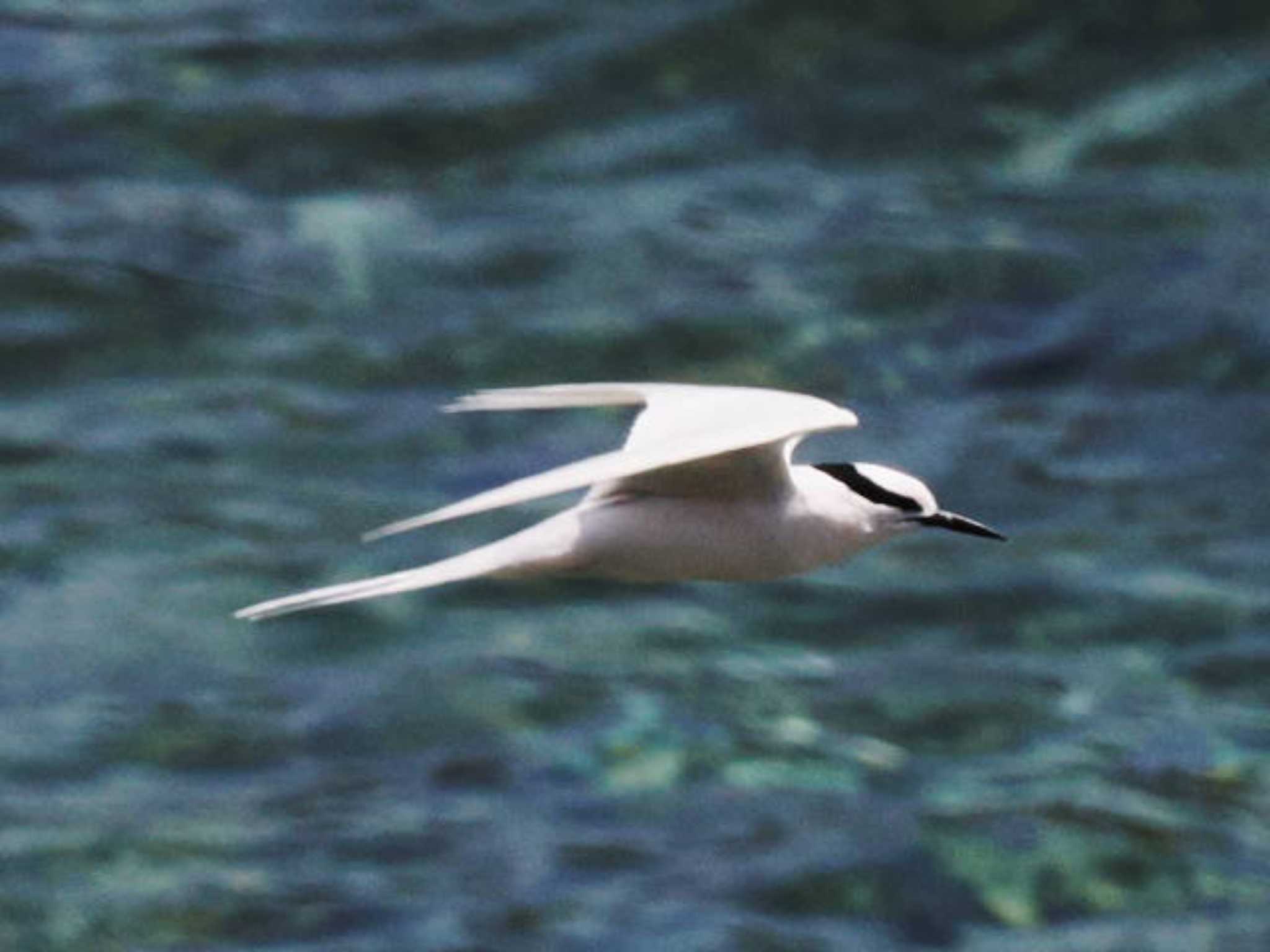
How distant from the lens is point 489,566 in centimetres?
723

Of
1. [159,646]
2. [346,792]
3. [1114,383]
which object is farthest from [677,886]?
[1114,383]

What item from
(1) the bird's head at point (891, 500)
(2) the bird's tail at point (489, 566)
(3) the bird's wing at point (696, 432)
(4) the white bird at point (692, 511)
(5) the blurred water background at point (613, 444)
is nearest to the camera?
(3) the bird's wing at point (696, 432)

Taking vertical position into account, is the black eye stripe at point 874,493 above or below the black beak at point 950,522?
above

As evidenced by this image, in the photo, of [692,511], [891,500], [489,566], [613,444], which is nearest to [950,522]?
[891,500]

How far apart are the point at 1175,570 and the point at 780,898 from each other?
3794 millimetres

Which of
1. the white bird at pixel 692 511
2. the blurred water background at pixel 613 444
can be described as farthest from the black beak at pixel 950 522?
the blurred water background at pixel 613 444

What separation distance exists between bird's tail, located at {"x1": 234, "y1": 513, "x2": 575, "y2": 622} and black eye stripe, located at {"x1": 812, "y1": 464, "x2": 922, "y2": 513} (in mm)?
1027

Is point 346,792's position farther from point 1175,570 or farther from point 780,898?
point 1175,570

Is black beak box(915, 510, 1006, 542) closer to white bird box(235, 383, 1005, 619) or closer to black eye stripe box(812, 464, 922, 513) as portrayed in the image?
black eye stripe box(812, 464, 922, 513)

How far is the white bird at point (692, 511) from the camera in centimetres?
720

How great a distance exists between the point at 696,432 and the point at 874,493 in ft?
3.69

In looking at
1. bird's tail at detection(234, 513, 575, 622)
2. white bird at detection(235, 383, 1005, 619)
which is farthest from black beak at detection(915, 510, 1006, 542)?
bird's tail at detection(234, 513, 575, 622)

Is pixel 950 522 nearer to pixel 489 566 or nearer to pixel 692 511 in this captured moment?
pixel 692 511

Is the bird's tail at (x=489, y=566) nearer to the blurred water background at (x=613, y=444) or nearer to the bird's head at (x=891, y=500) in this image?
the bird's head at (x=891, y=500)
